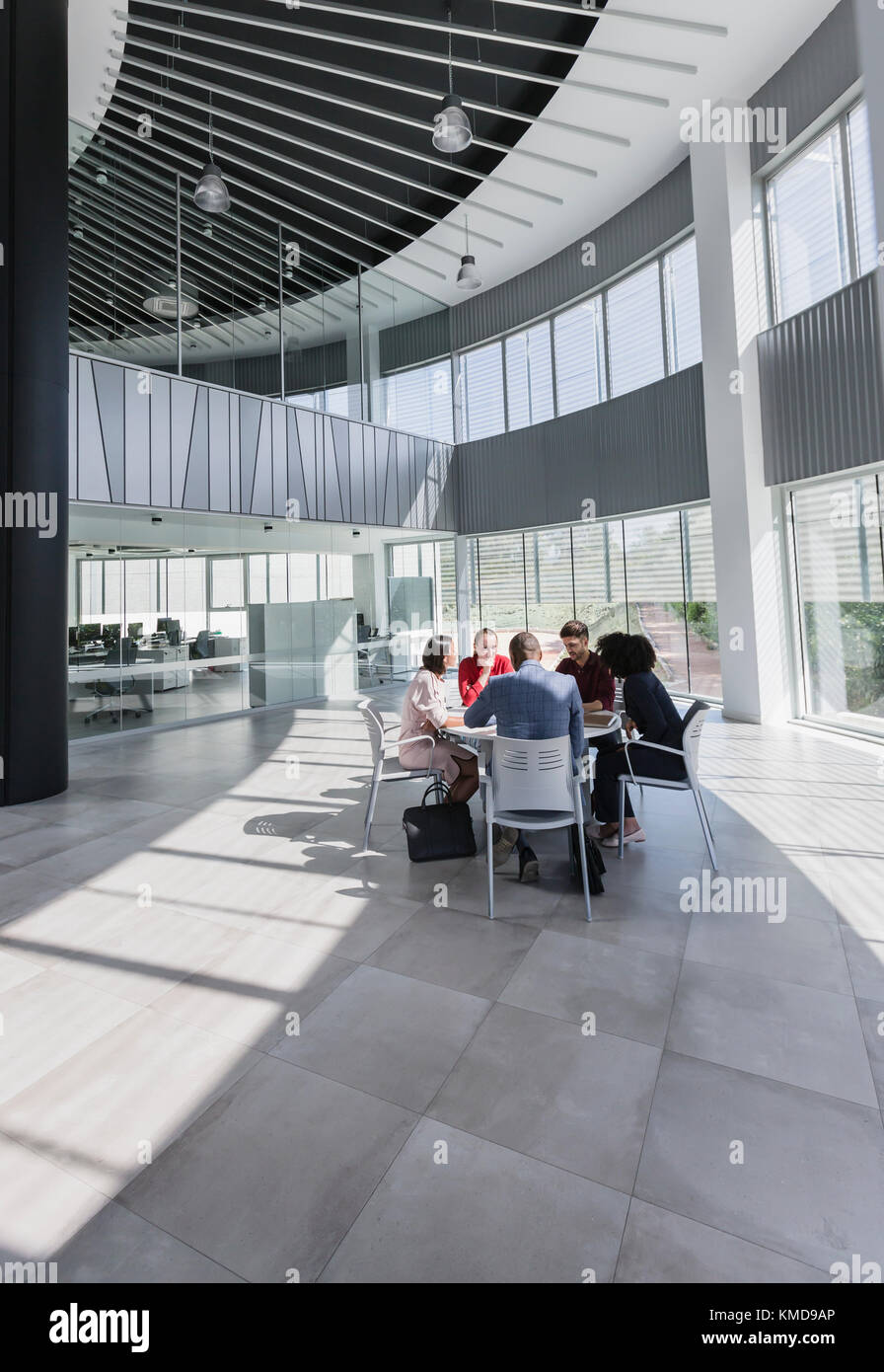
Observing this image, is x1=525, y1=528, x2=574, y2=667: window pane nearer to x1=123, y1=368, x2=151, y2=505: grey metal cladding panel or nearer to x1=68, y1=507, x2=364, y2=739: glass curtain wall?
x1=68, y1=507, x2=364, y2=739: glass curtain wall

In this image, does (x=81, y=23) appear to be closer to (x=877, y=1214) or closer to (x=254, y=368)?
(x=254, y=368)

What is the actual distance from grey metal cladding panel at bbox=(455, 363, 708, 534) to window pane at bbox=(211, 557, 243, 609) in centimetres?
546

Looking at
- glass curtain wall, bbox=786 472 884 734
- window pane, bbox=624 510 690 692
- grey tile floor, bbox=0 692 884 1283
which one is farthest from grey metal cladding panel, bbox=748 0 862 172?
grey tile floor, bbox=0 692 884 1283

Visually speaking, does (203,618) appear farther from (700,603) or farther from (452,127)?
(700,603)

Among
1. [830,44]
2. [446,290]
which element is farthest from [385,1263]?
[446,290]

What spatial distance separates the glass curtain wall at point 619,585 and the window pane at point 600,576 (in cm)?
2

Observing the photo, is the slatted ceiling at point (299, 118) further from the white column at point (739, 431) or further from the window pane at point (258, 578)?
the window pane at point (258, 578)

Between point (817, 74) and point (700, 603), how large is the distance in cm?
629

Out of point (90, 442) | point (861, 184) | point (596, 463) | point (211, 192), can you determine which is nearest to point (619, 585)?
point (596, 463)

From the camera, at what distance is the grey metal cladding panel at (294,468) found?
36.9ft

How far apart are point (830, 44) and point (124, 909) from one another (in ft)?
35.9

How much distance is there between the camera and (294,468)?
1132cm

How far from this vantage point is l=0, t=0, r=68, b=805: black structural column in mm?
6281

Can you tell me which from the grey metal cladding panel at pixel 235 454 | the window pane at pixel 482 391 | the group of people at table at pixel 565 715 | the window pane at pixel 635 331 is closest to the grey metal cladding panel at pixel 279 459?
the grey metal cladding panel at pixel 235 454
